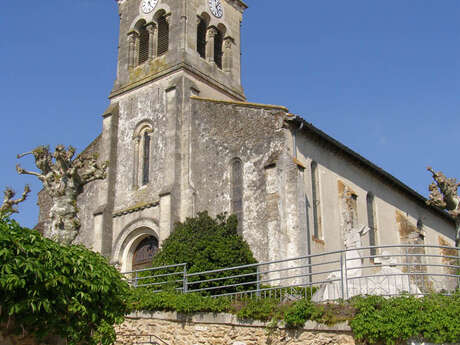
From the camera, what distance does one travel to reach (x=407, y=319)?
11.6m

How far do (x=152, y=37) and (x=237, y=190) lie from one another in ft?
35.2

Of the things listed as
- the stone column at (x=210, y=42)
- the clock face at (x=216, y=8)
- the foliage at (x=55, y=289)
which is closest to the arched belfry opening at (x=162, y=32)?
the stone column at (x=210, y=42)

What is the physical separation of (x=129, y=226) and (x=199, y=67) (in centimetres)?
828

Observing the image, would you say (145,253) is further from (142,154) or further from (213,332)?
(213,332)

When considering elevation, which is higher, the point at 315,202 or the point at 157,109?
the point at 157,109

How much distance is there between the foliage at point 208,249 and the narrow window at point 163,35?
1022cm

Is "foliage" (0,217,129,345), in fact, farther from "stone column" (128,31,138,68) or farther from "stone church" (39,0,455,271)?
"stone column" (128,31,138,68)

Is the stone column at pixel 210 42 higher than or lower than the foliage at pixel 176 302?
higher

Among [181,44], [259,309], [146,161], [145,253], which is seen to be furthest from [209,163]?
[259,309]

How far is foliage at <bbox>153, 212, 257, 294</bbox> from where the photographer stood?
21.0 m

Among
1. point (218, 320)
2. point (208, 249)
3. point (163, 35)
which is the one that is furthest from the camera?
point (163, 35)

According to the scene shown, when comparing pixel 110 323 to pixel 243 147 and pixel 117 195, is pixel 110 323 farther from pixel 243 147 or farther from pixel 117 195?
pixel 117 195

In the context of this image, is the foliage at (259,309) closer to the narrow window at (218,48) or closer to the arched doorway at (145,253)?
the arched doorway at (145,253)

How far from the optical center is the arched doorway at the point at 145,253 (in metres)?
Result: 26.5
